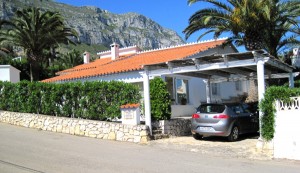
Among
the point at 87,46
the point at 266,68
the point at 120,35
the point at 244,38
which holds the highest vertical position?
the point at 120,35

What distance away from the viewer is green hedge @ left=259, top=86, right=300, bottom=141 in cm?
1077

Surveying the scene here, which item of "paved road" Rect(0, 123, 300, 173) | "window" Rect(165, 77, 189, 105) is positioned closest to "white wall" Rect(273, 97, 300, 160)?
"paved road" Rect(0, 123, 300, 173)

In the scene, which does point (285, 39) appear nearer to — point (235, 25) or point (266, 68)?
point (235, 25)

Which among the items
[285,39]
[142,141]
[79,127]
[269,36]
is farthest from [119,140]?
[285,39]

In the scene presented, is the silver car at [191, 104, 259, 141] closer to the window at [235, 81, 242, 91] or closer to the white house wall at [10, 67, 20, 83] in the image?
the window at [235, 81, 242, 91]

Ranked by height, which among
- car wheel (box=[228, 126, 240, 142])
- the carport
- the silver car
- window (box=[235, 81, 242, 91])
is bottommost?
car wheel (box=[228, 126, 240, 142])

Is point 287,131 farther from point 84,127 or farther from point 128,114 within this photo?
point 84,127

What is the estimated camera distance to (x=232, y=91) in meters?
27.0

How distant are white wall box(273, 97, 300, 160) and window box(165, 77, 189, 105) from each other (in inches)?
415

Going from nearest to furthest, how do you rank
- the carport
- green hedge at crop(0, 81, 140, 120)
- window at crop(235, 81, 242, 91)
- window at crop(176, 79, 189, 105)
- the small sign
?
1. the carport
2. the small sign
3. green hedge at crop(0, 81, 140, 120)
4. window at crop(176, 79, 189, 105)
5. window at crop(235, 81, 242, 91)

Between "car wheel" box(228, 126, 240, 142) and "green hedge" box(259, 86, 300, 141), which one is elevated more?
"green hedge" box(259, 86, 300, 141)

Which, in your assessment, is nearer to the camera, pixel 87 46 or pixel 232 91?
pixel 232 91

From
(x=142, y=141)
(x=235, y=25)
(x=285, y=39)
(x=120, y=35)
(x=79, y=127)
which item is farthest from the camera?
(x=120, y=35)

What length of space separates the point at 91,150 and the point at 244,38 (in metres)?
10.1
